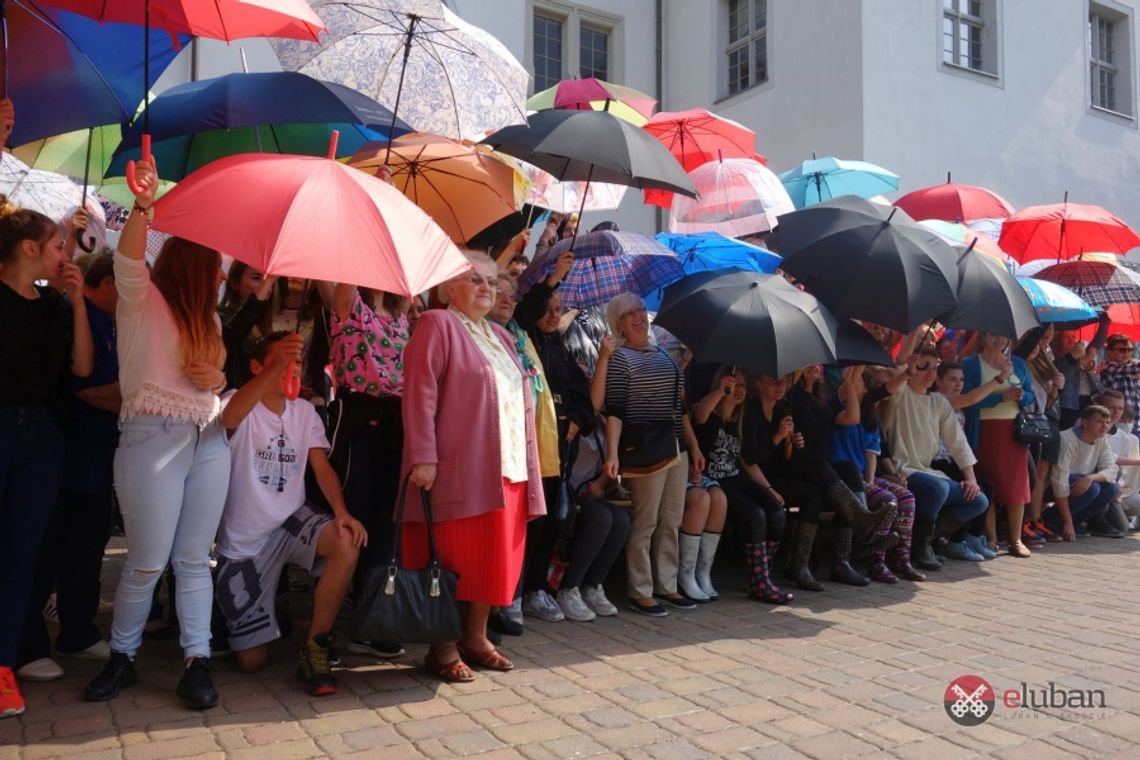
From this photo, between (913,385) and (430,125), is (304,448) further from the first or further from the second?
(913,385)

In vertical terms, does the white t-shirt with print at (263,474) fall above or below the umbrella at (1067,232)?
below

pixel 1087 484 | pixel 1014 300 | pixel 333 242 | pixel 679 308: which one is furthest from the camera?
pixel 1087 484

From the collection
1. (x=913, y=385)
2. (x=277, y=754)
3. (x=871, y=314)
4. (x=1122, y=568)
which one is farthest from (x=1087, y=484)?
(x=277, y=754)

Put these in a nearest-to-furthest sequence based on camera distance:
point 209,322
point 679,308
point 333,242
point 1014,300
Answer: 1. point 333,242
2. point 209,322
3. point 679,308
4. point 1014,300

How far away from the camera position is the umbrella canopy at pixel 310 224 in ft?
10.4

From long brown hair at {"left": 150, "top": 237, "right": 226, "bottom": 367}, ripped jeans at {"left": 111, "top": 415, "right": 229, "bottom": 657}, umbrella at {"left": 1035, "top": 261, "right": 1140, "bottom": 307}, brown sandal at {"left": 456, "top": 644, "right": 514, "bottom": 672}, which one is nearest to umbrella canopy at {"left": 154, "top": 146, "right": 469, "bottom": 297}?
long brown hair at {"left": 150, "top": 237, "right": 226, "bottom": 367}

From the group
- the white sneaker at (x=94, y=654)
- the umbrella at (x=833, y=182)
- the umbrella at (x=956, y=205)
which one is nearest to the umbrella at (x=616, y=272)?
the white sneaker at (x=94, y=654)

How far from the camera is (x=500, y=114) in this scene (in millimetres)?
5297

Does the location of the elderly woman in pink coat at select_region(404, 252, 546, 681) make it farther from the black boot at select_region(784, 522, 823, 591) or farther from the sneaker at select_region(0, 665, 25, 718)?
the black boot at select_region(784, 522, 823, 591)

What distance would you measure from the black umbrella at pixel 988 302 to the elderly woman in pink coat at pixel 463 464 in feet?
10.4

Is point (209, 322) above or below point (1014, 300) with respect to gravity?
below

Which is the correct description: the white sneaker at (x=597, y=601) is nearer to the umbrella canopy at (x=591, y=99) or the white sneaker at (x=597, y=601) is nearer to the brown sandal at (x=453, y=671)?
the brown sandal at (x=453, y=671)

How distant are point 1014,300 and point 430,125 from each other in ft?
12.6

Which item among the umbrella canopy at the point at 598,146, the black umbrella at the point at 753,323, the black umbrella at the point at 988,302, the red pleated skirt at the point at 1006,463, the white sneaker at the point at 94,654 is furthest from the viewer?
the red pleated skirt at the point at 1006,463
